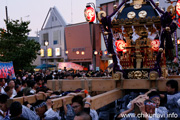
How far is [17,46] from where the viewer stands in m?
18.2

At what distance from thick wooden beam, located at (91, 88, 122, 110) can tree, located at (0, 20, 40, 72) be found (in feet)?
45.4

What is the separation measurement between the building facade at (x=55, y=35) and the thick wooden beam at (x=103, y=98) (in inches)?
1277

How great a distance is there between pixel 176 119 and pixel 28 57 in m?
15.0

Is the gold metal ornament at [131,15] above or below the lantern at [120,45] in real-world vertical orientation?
above

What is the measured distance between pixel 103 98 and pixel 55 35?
3564 centimetres

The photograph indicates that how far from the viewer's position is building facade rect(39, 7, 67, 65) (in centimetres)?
3753

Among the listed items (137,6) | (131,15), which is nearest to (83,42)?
(137,6)

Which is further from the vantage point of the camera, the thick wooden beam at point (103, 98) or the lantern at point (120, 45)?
the lantern at point (120, 45)

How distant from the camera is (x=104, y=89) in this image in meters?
5.12

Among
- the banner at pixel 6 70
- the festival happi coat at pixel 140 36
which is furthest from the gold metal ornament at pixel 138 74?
the banner at pixel 6 70

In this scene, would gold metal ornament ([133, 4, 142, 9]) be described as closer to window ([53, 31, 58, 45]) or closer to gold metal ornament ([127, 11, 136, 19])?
gold metal ornament ([127, 11, 136, 19])

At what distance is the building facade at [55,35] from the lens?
37531 mm

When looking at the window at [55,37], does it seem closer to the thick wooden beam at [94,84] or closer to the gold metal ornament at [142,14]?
the gold metal ornament at [142,14]

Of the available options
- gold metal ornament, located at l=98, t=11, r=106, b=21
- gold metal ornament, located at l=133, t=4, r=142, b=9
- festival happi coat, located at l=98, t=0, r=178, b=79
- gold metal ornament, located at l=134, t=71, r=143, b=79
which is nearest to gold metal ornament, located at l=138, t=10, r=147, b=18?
festival happi coat, located at l=98, t=0, r=178, b=79
